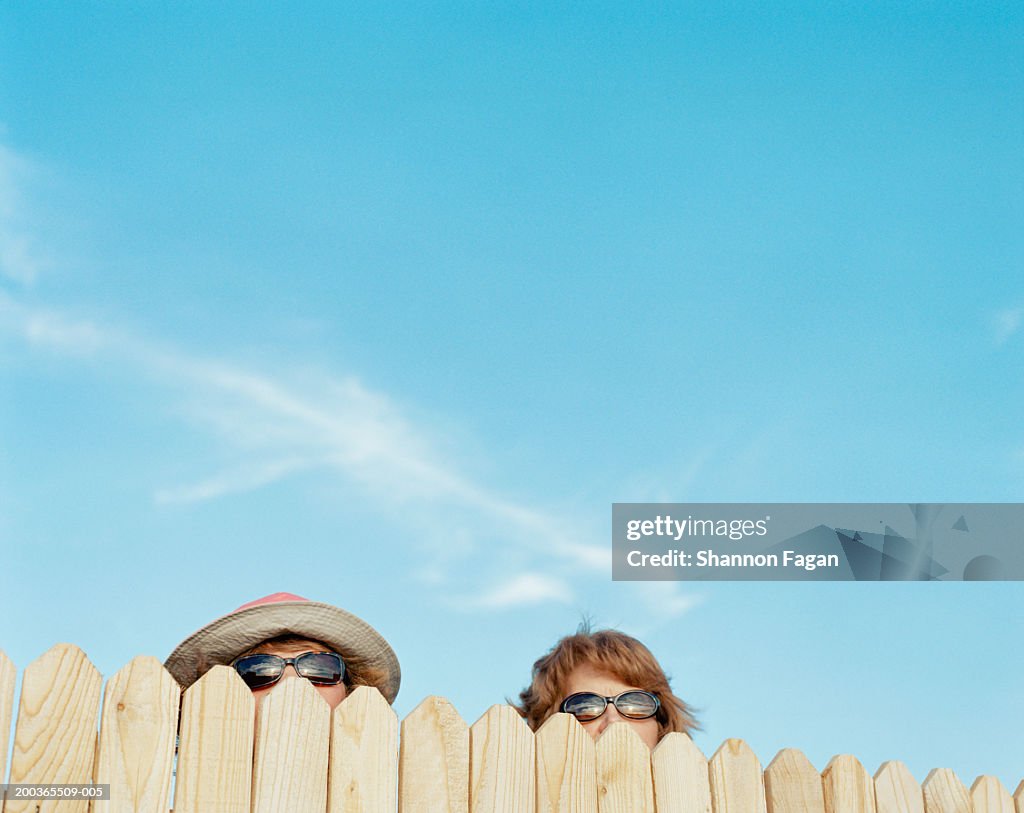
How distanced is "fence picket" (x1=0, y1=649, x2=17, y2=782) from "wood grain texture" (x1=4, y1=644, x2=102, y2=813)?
0.06 feet

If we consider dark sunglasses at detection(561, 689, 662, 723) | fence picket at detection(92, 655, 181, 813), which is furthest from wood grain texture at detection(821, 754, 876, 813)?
fence picket at detection(92, 655, 181, 813)

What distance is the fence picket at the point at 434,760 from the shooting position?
9.11 feet

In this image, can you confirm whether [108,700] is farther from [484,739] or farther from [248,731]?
[484,739]

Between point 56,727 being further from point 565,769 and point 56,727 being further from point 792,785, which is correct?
point 792,785

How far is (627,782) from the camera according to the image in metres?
2.94

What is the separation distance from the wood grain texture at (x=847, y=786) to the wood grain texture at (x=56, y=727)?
6.55ft

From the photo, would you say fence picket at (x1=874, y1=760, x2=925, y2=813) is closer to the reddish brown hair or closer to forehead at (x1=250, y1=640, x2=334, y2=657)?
the reddish brown hair

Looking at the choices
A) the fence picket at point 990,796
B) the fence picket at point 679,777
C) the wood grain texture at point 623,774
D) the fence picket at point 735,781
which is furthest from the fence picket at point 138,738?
the fence picket at point 990,796

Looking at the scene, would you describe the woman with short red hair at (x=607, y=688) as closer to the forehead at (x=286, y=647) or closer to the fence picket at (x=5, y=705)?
the forehead at (x=286, y=647)

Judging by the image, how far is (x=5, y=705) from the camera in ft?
8.21

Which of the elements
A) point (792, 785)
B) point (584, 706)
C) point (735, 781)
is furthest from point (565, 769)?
point (584, 706)

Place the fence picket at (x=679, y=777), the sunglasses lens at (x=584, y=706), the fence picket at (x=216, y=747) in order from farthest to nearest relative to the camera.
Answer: the sunglasses lens at (x=584, y=706) → the fence picket at (x=679, y=777) → the fence picket at (x=216, y=747)

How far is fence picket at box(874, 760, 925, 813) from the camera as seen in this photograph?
315cm

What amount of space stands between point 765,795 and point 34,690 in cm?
197
